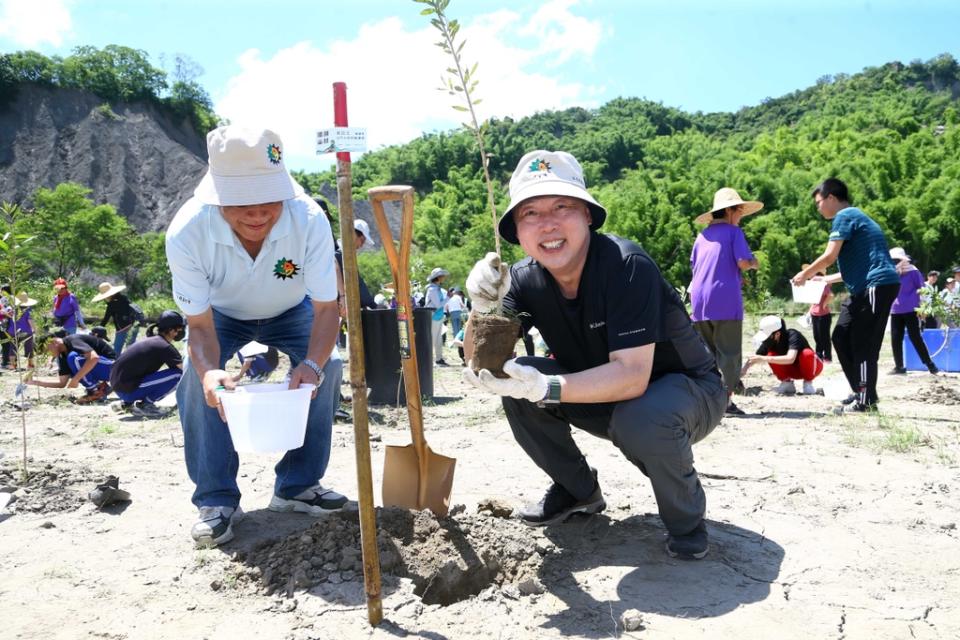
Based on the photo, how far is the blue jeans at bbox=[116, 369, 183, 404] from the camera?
6.42 metres

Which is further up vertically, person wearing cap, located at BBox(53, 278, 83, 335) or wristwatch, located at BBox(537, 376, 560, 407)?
person wearing cap, located at BBox(53, 278, 83, 335)

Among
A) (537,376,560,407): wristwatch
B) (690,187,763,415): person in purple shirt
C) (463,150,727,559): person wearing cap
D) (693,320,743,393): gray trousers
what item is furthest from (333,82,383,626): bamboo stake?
(693,320,743,393): gray trousers

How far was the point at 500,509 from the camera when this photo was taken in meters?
2.91

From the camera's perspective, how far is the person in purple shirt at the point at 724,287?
5.48 m

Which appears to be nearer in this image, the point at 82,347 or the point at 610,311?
the point at 610,311

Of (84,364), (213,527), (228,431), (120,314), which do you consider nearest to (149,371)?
(84,364)

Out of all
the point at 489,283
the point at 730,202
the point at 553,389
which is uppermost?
the point at 730,202

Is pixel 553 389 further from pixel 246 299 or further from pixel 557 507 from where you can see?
pixel 246 299

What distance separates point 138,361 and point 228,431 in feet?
12.7

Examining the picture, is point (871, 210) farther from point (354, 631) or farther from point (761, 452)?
point (354, 631)

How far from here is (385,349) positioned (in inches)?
238

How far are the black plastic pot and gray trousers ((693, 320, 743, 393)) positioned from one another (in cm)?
228

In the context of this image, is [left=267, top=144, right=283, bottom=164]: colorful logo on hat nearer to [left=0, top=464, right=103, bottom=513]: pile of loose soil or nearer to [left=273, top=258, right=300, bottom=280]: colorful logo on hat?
[left=273, top=258, right=300, bottom=280]: colorful logo on hat

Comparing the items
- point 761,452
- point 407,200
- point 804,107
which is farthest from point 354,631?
point 804,107
